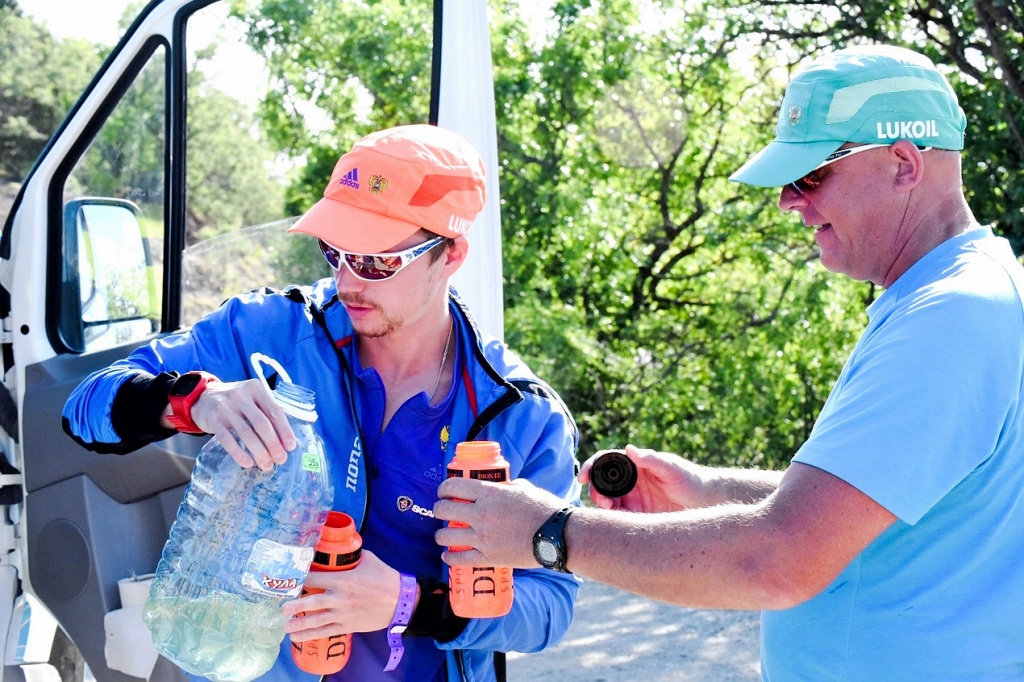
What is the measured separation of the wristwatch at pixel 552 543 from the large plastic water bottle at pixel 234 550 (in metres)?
0.52

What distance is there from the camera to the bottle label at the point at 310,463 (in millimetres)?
2078

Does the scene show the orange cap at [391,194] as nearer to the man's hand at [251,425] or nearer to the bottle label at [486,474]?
the man's hand at [251,425]

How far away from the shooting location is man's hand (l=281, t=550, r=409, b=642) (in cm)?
198

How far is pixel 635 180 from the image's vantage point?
9461 mm

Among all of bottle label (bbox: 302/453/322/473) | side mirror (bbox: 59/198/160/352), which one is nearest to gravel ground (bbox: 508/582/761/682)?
side mirror (bbox: 59/198/160/352)

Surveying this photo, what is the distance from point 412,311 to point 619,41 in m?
6.71

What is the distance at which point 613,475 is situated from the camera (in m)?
2.43

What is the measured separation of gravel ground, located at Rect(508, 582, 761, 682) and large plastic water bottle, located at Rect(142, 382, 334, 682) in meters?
2.74

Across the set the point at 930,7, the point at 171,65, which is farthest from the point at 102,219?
the point at 930,7

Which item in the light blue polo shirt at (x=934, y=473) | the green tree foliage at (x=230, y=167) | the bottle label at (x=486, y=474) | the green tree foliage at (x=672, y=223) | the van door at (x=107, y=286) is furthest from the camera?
the green tree foliage at (x=672, y=223)

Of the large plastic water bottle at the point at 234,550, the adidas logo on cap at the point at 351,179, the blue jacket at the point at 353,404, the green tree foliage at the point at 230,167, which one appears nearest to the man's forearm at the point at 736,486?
the blue jacket at the point at 353,404

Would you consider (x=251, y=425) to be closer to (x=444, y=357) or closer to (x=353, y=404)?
(x=353, y=404)

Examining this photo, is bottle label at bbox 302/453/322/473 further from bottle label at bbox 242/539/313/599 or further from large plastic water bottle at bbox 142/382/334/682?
bottle label at bbox 242/539/313/599

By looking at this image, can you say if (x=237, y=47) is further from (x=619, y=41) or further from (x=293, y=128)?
(x=619, y=41)
